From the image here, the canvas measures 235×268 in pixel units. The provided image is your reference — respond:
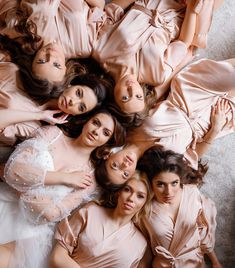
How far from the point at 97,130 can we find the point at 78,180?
0.18 meters

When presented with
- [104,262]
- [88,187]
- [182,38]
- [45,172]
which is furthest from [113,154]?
[182,38]

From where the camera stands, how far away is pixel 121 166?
1532 mm

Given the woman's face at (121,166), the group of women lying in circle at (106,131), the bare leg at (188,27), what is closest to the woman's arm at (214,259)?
the group of women lying in circle at (106,131)

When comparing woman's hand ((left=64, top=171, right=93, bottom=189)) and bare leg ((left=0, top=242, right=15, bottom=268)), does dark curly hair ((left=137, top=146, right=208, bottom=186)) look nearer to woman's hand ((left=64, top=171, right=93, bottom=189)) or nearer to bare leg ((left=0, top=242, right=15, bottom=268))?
woman's hand ((left=64, top=171, right=93, bottom=189))

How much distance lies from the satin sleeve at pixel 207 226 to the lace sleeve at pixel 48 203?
47 cm

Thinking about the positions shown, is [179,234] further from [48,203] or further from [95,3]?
[95,3]

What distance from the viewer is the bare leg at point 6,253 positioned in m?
1.46

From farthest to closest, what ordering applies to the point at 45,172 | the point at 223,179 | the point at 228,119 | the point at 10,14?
the point at 223,179, the point at 228,119, the point at 10,14, the point at 45,172

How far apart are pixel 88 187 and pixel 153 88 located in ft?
1.44

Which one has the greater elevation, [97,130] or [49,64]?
[49,64]

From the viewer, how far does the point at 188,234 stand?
1582mm

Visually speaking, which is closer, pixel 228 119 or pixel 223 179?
pixel 228 119

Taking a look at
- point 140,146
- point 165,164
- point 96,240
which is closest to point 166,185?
point 165,164

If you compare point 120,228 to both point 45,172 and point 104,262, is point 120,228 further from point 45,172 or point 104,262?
point 45,172
